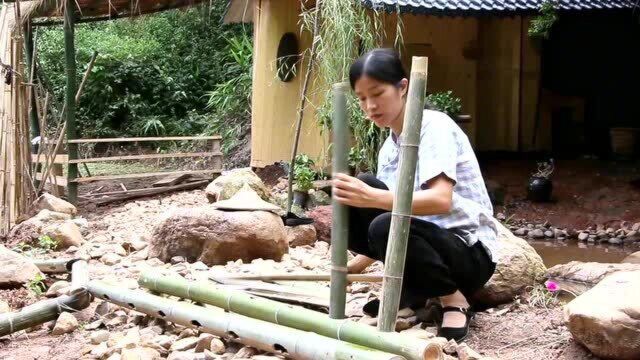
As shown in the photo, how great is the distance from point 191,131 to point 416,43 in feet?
21.5

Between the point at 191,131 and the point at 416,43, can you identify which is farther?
the point at 191,131

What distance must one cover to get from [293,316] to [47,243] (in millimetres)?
3484

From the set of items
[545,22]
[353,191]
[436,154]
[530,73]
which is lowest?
[353,191]

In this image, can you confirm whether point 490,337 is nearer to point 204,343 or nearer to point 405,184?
point 405,184

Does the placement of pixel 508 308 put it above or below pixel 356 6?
below

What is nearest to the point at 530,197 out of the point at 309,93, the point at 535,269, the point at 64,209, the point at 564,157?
the point at 564,157

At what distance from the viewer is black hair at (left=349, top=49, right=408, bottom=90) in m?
3.05

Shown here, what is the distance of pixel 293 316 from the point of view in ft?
10.9

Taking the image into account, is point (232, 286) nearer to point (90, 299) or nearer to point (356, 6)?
point (90, 299)

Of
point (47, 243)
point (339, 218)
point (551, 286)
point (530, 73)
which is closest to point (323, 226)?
point (47, 243)

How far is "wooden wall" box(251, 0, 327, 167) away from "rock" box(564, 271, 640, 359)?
8148 millimetres

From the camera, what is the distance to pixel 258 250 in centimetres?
539

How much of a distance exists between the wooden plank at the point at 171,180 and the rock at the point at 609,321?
8.28 metres

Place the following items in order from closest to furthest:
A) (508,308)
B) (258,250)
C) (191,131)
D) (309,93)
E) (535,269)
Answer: (508,308) → (535,269) → (258,250) → (309,93) → (191,131)
